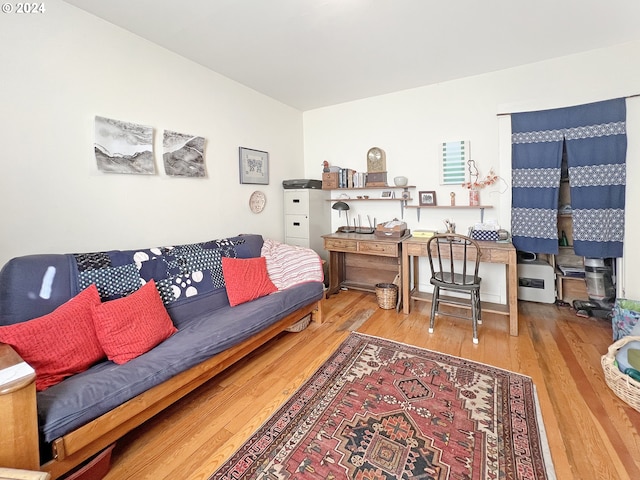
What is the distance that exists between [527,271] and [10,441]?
13.0 feet

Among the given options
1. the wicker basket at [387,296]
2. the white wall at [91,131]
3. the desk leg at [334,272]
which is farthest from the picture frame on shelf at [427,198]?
the white wall at [91,131]

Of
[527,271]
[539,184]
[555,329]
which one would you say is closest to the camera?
[555,329]

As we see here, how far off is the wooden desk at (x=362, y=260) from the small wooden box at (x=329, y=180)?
62 cm

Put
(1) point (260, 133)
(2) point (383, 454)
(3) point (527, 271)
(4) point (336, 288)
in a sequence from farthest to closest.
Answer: (4) point (336, 288) < (1) point (260, 133) < (3) point (527, 271) < (2) point (383, 454)

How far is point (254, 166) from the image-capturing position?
331 cm

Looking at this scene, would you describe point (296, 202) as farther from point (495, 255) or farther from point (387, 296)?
point (495, 255)

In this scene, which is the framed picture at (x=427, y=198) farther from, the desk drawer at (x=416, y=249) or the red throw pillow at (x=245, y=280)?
the red throw pillow at (x=245, y=280)

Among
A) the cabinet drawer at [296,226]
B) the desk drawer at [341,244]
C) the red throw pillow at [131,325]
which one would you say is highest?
the cabinet drawer at [296,226]

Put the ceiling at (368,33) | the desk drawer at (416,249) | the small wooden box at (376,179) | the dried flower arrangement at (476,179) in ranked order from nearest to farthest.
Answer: the ceiling at (368,33)
the desk drawer at (416,249)
the dried flower arrangement at (476,179)
the small wooden box at (376,179)

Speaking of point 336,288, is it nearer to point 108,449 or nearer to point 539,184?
point 539,184

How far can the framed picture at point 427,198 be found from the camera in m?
3.36

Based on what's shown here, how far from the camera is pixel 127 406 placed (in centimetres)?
132

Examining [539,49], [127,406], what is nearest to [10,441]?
[127,406]

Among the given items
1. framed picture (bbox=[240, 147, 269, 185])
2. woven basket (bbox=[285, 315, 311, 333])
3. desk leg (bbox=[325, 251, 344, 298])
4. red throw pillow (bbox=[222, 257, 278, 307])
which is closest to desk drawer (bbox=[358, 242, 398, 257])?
desk leg (bbox=[325, 251, 344, 298])
